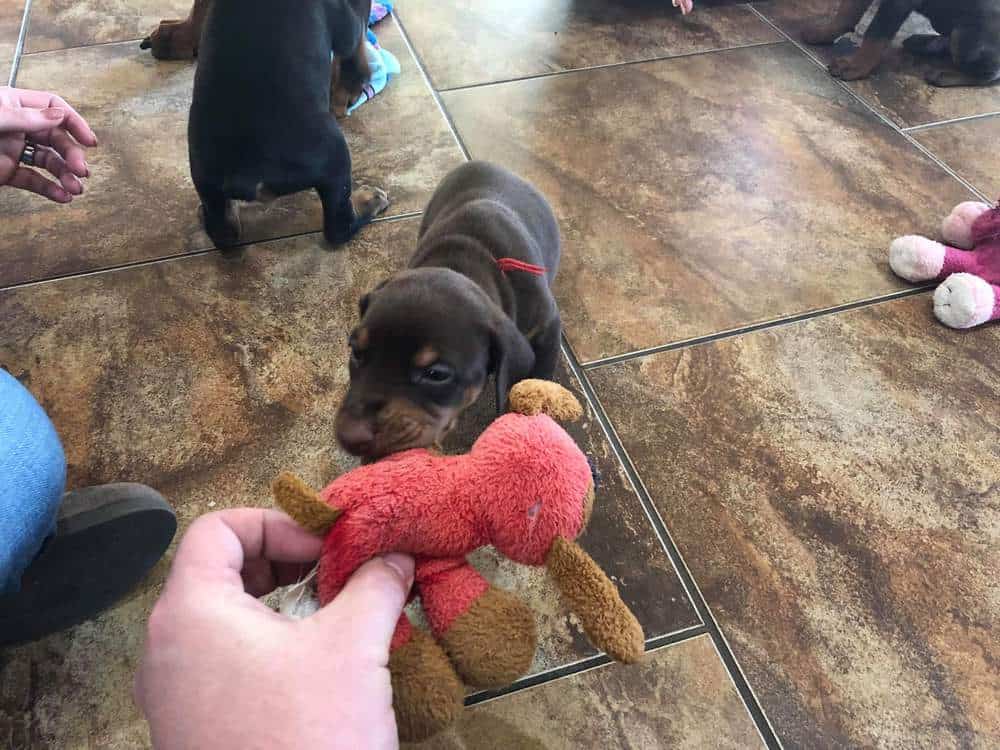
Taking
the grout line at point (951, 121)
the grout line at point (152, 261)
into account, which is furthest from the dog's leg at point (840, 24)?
the grout line at point (152, 261)

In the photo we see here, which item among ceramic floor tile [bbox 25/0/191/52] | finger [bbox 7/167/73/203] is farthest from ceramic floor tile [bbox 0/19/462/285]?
finger [bbox 7/167/73/203]

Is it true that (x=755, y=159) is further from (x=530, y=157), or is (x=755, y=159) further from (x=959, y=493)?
(x=959, y=493)

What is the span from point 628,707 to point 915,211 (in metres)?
2.20

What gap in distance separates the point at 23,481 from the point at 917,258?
8.21 ft

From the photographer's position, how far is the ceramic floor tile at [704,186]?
7.50ft

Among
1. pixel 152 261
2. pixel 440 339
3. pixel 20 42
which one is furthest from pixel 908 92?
pixel 20 42

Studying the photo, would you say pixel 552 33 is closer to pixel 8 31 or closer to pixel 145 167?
pixel 145 167

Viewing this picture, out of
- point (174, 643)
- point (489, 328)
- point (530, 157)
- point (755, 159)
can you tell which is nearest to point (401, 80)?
point (530, 157)

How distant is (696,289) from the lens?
2314 millimetres

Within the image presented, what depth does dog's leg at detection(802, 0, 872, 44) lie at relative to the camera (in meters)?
3.45

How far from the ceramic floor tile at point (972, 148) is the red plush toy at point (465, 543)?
2.64m

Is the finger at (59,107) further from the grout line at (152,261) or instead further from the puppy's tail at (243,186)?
the grout line at (152,261)

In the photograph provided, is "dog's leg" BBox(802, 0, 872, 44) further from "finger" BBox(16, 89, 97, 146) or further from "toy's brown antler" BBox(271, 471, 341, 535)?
"toy's brown antler" BBox(271, 471, 341, 535)

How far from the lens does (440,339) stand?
146 cm
